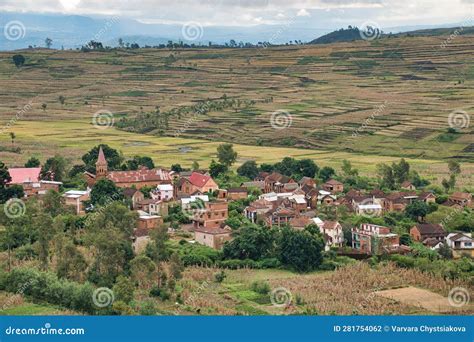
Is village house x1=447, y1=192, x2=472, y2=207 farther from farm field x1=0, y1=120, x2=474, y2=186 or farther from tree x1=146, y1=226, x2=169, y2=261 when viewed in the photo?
tree x1=146, y1=226, x2=169, y2=261

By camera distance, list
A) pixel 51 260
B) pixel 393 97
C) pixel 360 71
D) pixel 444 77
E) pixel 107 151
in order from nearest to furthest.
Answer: pixel 51 260 < pixel 107 151 < pixel 393 97 < pixel 444 77 < pixel 360 71

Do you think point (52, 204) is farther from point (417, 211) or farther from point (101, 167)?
point (417, 211)

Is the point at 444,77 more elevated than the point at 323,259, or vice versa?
the point at 444,77

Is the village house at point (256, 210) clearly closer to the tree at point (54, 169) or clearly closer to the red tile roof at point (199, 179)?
the red tile roof at point (199, 179)

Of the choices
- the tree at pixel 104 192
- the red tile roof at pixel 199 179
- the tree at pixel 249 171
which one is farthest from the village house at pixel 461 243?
the tree at pixel 249 171

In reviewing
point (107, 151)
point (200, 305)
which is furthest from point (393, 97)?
point (200, 305)

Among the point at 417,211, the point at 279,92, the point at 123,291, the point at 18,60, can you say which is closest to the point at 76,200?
the point at 123,291

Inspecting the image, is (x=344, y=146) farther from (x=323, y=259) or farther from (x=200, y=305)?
(x=200, y=305)
